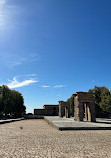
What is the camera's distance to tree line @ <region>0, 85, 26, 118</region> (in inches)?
1735

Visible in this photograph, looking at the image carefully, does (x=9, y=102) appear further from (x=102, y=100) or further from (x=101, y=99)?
(x=102, y=100)

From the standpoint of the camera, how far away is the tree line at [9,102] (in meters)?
44.1

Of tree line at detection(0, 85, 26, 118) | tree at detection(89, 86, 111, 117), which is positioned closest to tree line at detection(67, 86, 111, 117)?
tree at detection(89, 86, 111, 117)

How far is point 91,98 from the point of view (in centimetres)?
2047

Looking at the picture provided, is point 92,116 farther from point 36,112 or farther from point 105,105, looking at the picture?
point 36,112

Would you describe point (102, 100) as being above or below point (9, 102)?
above

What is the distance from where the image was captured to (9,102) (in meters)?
44.8

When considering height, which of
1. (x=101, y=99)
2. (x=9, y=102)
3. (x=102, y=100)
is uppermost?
(x=101, y=99)

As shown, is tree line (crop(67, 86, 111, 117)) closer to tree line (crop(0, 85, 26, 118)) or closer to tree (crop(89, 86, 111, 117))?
tree (crop(89, 86, 111, 117))

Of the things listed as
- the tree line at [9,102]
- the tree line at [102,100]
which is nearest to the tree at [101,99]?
the tree line at [102,100]

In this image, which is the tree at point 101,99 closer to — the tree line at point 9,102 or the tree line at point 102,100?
the tree line at point 102,100

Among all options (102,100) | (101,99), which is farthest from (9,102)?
(102,100)

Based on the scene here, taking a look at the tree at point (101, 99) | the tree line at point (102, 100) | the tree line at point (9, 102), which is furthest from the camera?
the tree line at point (9, 102)

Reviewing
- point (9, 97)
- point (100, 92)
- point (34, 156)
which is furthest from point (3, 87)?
point (34, 156)
